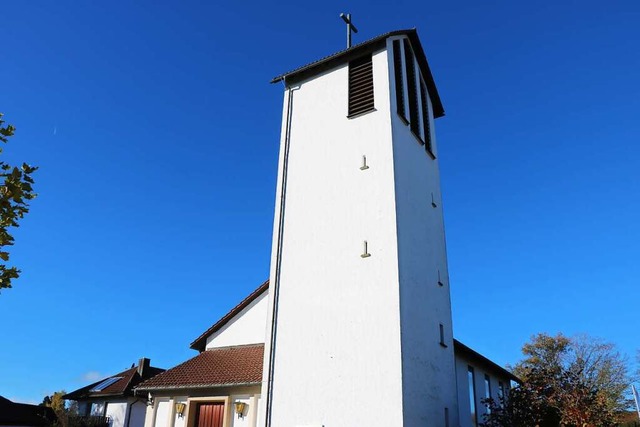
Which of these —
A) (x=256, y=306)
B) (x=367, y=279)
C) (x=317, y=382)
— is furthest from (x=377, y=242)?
(x=256, y=306)

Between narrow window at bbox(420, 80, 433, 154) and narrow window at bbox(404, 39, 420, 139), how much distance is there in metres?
0.73

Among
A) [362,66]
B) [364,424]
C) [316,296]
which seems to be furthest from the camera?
[362,66]

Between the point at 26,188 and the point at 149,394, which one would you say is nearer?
the point at 26,188

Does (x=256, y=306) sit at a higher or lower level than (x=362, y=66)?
lower

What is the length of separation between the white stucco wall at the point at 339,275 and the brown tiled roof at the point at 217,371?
1339 mm

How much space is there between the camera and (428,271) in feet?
55.5

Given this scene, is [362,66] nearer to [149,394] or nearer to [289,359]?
[289,359]

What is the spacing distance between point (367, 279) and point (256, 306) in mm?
5970

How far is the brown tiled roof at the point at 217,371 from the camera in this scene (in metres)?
16.4

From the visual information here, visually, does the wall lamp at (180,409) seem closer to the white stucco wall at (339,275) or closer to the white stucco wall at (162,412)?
the white stucco wall at (162,412)

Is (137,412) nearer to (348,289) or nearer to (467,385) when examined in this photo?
(467,385)

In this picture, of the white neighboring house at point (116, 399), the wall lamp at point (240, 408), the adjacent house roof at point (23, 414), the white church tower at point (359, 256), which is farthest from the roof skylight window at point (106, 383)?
the white church tower at point (359, 256)

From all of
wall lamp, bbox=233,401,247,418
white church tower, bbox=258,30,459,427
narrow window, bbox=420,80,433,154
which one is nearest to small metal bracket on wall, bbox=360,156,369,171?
white church tower, bbox=258,30,459,427

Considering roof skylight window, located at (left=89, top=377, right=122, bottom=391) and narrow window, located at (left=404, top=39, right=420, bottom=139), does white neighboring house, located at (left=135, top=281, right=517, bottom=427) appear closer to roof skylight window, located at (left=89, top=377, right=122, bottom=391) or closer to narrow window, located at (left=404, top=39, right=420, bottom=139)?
narrow window, located at (left=404, top=39, right=420, bottom=139)
